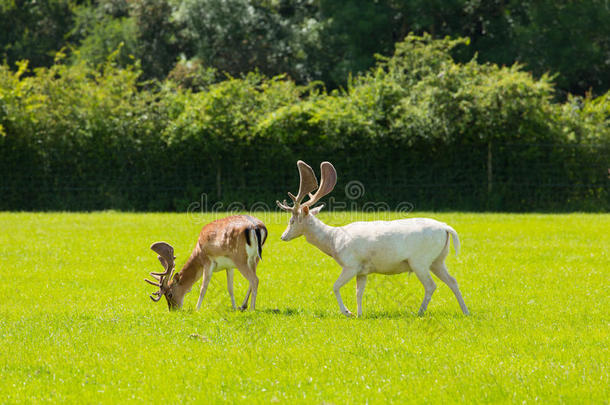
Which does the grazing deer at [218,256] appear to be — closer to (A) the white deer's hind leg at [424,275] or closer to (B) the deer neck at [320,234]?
(B) the deer neck at [320,234]

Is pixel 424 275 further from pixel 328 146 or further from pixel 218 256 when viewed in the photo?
pixel 328 146

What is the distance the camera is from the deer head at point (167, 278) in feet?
31.9

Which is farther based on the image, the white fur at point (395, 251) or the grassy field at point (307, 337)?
the white fur at point (395, 251)

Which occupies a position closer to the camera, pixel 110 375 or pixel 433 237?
pixel 110 375

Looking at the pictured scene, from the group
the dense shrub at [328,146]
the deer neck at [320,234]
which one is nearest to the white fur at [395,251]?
the deer neck at [320,234]

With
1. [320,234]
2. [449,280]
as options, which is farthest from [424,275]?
[320,234]

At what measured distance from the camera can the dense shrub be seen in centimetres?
2555

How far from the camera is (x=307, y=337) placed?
A: 27.3ft

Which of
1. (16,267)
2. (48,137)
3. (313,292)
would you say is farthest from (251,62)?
(313,292)

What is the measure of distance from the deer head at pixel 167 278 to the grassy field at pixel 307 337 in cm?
32

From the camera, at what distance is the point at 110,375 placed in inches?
278

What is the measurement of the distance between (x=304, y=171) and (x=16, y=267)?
7.07m

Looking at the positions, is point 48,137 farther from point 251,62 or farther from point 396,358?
point 396,358

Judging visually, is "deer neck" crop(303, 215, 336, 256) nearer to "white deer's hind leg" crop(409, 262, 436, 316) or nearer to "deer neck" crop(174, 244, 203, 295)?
"white deer's hind leg" crop(409, 262, 436, 316)
